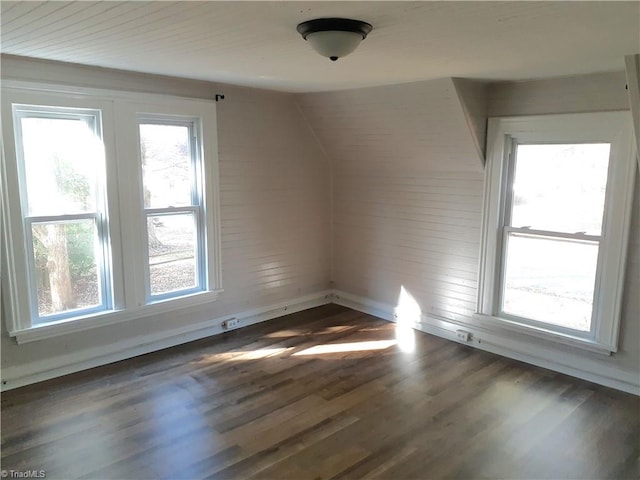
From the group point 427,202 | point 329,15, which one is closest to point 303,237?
point 427,202

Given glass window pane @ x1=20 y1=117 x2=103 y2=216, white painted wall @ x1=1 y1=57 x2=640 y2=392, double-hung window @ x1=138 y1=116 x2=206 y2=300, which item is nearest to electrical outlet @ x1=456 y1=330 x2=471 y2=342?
white painted wall @ x1=1 y1=57 x2=640 y2=392

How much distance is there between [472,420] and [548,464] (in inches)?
19.7

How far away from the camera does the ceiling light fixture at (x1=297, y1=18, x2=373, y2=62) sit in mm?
1905

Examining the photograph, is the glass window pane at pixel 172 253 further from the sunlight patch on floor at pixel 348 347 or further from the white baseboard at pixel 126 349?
the sunlight patch on floor at pixel 348 347

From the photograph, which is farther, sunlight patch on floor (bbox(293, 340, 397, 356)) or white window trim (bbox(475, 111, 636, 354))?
sunlight patch on floor (bbox(293, 340, 397, 356))

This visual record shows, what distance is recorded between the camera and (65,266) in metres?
3.44

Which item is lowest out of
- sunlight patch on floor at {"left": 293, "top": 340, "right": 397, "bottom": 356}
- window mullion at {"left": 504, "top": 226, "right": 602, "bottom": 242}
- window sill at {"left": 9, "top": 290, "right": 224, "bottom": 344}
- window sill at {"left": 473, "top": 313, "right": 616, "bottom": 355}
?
sunlight patch on floor at {"left": 293, "top": 340, "right": 397, "bottom": 356}

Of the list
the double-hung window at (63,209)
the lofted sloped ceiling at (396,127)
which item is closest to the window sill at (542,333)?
the lofted sloped ceiling at (396,127)

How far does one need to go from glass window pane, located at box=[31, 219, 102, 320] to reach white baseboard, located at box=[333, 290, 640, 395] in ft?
8.99

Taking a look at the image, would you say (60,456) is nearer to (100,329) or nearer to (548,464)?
(100,329)

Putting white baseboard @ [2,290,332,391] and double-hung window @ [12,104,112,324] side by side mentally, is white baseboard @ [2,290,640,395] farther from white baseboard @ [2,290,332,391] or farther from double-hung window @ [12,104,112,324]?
double-hung window @ [12,104,112,324]

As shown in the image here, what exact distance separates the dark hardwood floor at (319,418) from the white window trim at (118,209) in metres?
0.41

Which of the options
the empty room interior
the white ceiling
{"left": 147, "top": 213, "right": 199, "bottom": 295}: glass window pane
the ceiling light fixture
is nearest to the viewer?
the white ceiling

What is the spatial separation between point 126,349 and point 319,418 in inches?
68.8
